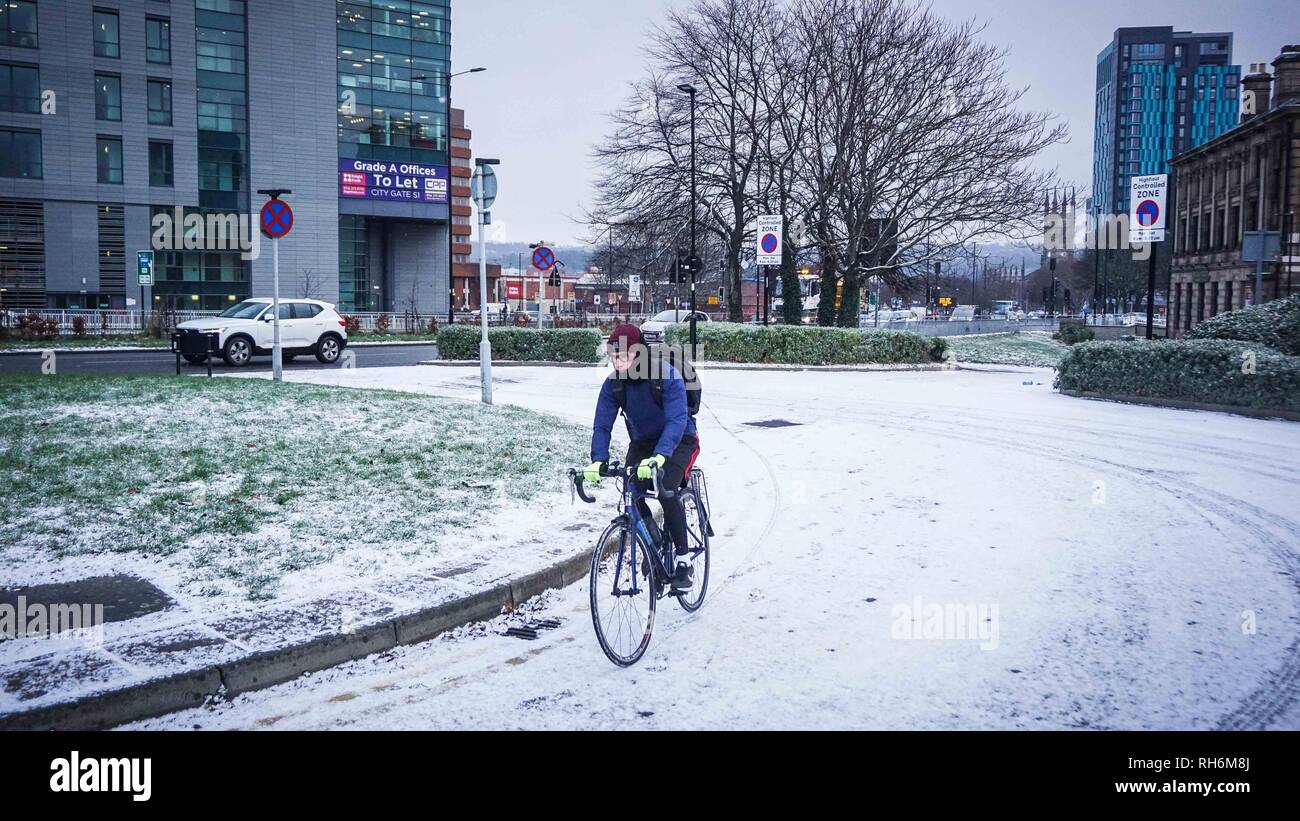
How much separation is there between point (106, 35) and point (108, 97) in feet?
11.0

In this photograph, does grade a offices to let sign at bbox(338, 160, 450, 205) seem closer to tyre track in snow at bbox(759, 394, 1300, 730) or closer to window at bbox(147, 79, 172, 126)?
window at bbox(147, 79, 172, 126)

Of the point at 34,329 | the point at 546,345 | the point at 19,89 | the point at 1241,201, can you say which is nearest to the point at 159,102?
the point at 19,89

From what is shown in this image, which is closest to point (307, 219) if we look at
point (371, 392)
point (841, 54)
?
point (841, 54)

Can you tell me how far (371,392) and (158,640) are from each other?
10739 millimetres

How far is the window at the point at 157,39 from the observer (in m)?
51.9

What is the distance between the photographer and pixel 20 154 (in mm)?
49312

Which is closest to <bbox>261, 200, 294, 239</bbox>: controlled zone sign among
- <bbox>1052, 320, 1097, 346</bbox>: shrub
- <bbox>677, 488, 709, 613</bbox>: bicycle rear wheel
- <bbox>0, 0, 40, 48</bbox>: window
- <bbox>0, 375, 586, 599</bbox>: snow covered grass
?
<bbox>0, 375, 586, 599</bbox>: snow covered grass

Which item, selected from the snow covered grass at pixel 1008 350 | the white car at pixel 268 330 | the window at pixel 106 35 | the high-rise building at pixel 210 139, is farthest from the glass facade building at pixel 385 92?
the white car at pixel 268 330

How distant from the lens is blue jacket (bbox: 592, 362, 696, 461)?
5.50m

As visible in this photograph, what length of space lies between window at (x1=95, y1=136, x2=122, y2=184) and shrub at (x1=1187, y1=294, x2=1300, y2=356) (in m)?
52.9

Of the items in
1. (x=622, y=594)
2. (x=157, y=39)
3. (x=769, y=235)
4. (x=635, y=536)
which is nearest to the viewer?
(x=622, y=594)

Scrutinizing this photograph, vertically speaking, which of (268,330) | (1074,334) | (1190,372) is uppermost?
(1074,334)

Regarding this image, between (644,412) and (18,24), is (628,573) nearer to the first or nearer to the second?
(644,412)

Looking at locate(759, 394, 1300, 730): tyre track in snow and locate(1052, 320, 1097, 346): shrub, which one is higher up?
locate(1052, 320, 1097, 346): shrub
